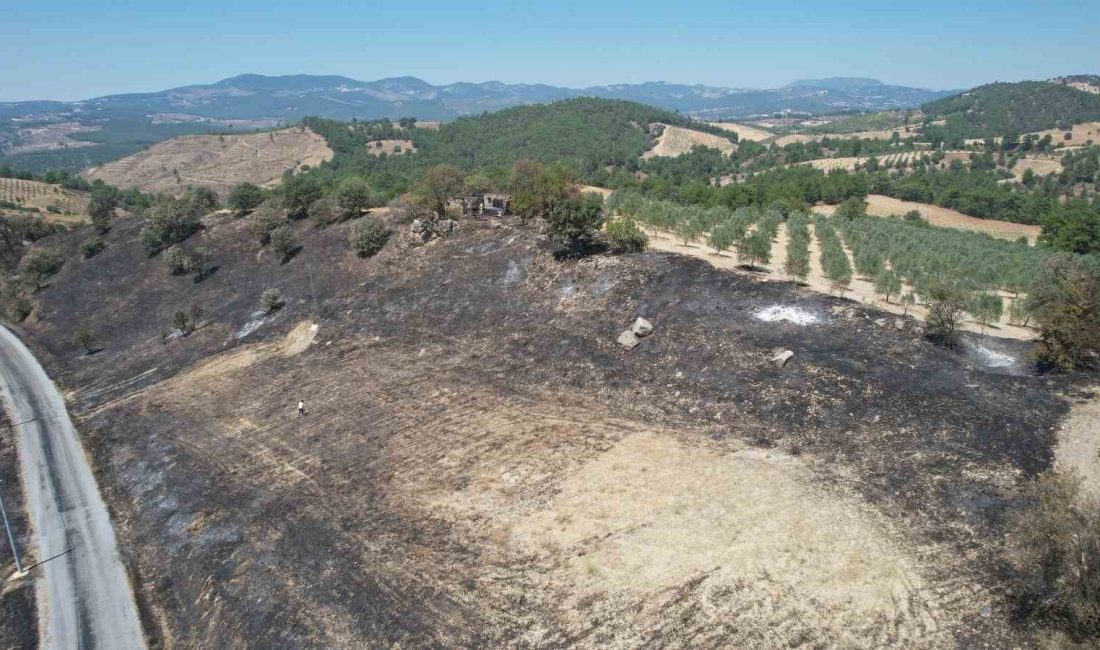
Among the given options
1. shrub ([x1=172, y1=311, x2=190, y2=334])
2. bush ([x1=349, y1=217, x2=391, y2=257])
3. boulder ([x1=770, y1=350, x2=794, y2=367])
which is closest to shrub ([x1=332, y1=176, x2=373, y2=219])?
bush ([x1=349, y1=217, x2=391, y2=257])

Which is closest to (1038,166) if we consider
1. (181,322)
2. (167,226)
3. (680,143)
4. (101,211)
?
(680,143)

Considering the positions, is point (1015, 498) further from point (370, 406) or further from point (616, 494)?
point (370, 406)

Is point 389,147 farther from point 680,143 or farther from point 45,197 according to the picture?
point 680,143

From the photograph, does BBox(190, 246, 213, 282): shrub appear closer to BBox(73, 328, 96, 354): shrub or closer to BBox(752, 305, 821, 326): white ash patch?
BBox(73, 328, 96, 354): shrub

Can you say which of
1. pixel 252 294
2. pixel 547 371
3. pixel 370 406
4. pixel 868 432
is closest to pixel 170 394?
pixel 252 294

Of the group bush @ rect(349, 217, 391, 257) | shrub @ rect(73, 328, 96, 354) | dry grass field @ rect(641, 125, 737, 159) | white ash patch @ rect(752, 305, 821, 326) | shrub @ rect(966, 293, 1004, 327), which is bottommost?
shrub @ rect(73, 328, 96, 354)

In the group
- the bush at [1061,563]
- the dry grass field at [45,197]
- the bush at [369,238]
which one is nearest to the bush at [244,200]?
the bush at [369,238]
